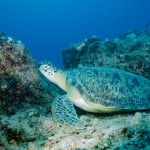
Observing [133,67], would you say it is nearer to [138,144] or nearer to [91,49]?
[91,49]

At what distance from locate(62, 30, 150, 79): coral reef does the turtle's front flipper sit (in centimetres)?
284

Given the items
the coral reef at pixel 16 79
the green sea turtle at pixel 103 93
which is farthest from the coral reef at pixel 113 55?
the coral reef at pixel 16 79

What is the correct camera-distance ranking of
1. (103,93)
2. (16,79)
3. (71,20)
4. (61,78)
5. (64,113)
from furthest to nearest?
(71,20), (61,78), (103,93), (16,79), (64,113)

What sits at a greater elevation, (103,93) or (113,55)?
(113,55)

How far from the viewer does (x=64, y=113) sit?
165 inches

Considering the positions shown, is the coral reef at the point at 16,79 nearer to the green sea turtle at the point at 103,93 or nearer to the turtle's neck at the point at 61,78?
the green sea turtle at the point at 103,93

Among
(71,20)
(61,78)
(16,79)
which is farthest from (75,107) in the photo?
(71,20)

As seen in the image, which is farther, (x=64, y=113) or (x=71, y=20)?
(x=71, y=20)

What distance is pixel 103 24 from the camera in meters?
149

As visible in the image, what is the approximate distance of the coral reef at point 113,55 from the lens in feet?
22.2

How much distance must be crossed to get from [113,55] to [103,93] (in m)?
2.87

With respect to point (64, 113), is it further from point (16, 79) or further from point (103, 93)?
point (16, 79)

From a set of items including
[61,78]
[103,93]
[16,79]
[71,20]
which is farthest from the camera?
[71,20]

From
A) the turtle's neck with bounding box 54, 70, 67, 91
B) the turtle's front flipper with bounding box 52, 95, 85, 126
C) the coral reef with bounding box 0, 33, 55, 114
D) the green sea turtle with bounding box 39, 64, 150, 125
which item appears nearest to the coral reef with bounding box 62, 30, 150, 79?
the green sea turtle with bounding box 39, 64, 150, 125
